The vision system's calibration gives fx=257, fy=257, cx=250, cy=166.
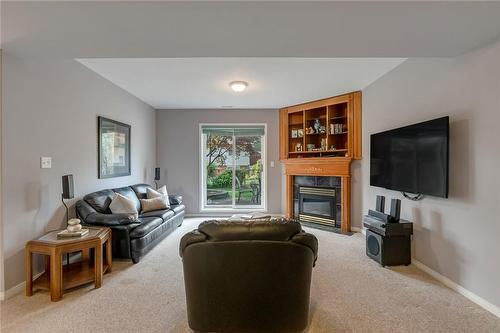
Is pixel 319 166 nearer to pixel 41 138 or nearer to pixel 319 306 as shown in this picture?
pixel 319 306

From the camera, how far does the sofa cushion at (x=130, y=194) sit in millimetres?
4074

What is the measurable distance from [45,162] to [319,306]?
316 centimetres

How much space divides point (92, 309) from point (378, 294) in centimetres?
261

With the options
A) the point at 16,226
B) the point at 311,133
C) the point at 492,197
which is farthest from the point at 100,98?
the point at 492,197

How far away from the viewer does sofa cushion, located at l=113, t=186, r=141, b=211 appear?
4.07 m

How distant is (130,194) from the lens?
426 centimetres

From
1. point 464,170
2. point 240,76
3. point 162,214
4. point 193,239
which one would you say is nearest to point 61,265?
point 193,239

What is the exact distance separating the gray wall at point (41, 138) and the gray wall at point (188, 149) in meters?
2.08

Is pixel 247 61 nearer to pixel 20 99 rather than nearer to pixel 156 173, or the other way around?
pixel 20 99

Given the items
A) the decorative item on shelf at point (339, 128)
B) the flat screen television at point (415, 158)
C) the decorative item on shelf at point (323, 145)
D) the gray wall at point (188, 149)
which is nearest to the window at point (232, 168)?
the gray wall at point (188, 149)

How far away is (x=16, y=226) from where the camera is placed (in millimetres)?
2484

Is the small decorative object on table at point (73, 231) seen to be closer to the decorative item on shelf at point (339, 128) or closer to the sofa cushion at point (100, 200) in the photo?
the sofa cushion at point (100, 200)

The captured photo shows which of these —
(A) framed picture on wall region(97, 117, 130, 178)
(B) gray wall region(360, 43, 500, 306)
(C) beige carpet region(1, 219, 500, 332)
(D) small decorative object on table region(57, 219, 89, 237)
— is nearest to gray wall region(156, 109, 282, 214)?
(A) framed picture on wall region(97, 117, 130, 178)

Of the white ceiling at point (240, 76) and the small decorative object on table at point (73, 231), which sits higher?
the white ceiling at point (240, 76)
